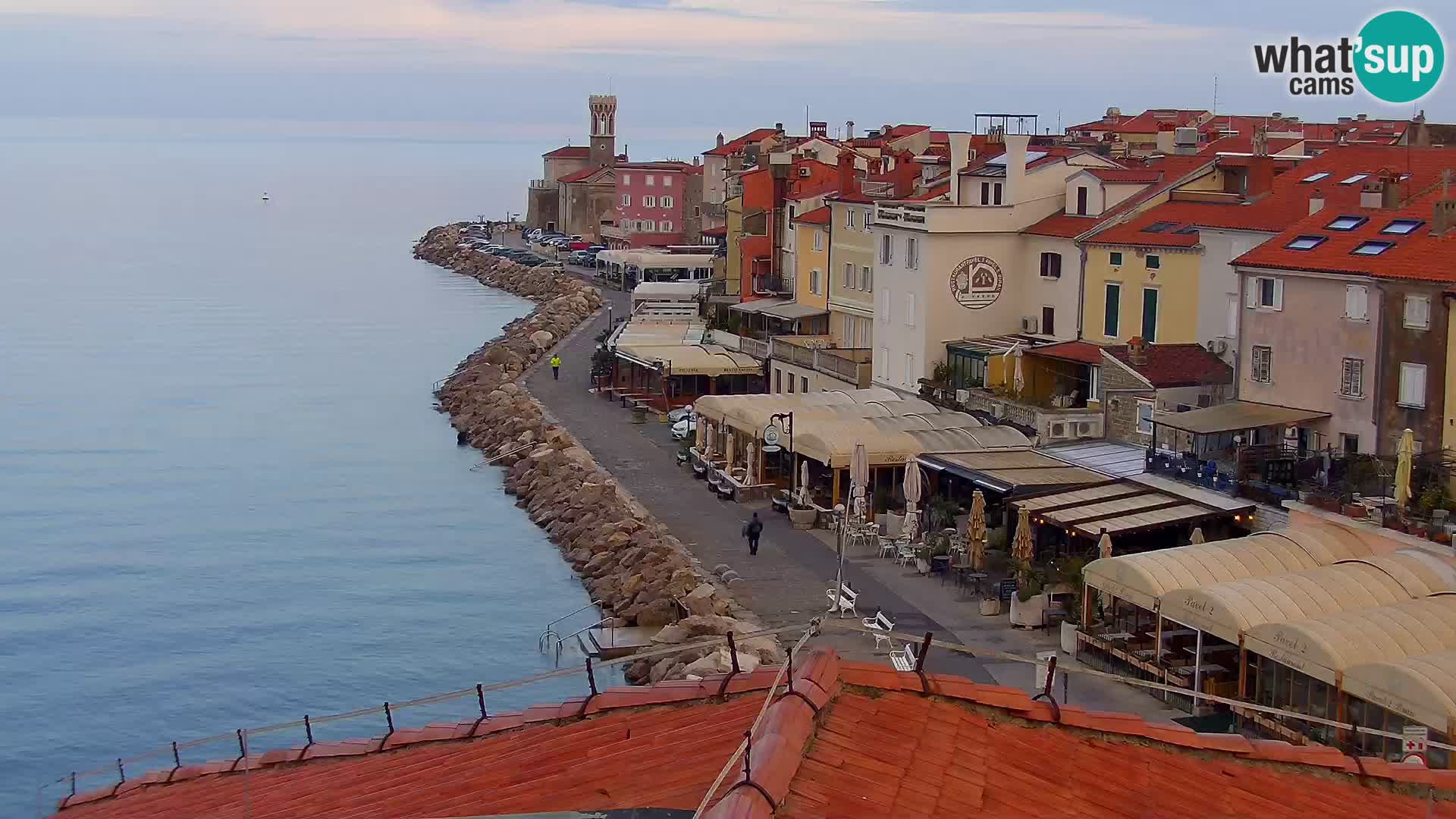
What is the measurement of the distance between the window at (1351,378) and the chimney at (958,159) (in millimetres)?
15466

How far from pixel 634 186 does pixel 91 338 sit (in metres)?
38.1

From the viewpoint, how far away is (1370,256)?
88.1ft

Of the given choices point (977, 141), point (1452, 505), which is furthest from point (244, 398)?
point (1452, 505)

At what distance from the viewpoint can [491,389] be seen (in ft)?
191

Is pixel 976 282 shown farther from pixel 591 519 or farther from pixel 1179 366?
pixel 591 519

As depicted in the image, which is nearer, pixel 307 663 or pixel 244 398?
pixel 307 663

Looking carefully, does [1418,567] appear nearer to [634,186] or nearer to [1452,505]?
[1452,505]

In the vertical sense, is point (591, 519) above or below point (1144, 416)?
below

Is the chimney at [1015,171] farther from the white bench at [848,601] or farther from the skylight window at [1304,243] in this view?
the white bench at [848,601]

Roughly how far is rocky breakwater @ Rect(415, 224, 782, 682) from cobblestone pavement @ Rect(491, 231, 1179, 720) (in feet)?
1.69

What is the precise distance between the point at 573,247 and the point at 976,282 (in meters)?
76.4

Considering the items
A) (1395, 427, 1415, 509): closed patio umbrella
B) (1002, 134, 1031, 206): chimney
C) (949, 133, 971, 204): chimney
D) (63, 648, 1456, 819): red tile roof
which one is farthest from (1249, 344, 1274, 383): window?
(63, 648, 1456, 819): red tile roof

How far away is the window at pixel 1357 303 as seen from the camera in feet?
86.9

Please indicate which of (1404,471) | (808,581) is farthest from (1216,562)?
(808,581)
